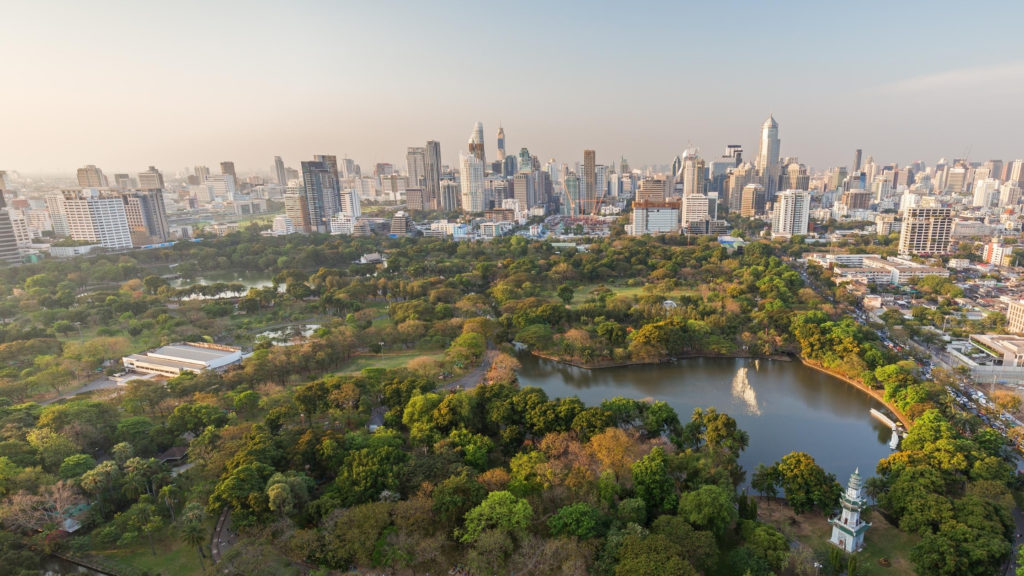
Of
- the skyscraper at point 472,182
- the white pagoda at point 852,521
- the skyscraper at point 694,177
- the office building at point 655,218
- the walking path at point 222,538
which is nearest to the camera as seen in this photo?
the white pagoda at point 852,521

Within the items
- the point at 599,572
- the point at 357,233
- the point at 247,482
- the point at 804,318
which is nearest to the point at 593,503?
the point at 599,572

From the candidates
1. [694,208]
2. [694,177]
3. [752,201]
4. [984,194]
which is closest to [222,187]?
[694,177]

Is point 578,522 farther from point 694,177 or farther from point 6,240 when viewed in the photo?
point 694,177

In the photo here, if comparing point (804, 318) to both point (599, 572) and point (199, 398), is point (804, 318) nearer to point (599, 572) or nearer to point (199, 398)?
point (599, 572)

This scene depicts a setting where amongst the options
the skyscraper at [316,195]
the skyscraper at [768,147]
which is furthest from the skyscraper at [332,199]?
the skyscraper at [768,147]

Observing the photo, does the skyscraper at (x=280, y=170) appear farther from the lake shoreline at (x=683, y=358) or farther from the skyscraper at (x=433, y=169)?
the lake shoreline at (x=683, y=358)
